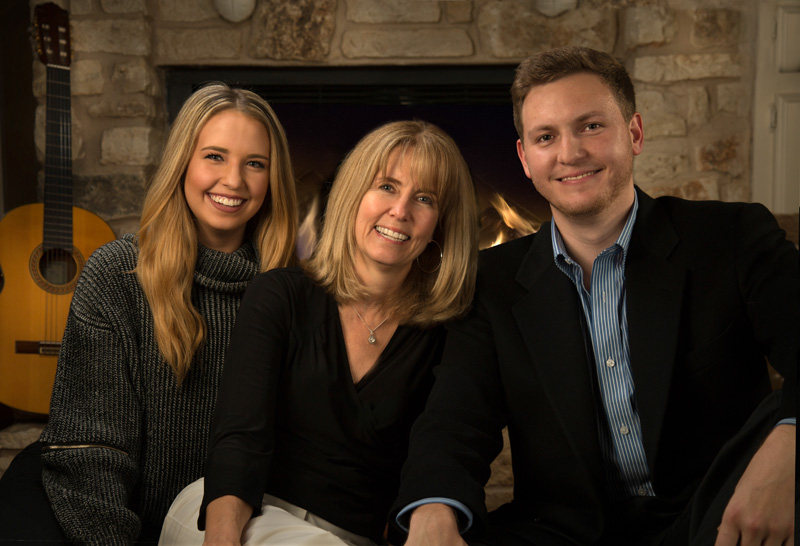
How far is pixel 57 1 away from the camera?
172 cm

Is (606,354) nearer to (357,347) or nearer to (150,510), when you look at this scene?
(357,347)

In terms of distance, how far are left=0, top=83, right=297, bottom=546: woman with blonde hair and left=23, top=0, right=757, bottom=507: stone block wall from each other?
0.49 meters

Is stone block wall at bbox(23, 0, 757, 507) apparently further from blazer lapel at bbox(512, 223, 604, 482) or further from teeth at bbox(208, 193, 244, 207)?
blazer lapel at bbox(512, 223, 604, 482)

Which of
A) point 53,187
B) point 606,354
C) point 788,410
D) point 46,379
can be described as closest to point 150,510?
point 46,379

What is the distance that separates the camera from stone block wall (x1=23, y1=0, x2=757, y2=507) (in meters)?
1.76

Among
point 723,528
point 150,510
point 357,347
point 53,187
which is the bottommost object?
point 150,510

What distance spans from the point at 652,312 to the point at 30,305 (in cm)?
134

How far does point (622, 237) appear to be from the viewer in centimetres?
130

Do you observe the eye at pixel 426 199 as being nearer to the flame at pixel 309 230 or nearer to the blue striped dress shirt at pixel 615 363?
the blue striped dress shirt at pixel 615 363

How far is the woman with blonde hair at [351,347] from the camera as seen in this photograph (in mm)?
1208

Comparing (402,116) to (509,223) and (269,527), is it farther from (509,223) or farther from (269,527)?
(269,527)

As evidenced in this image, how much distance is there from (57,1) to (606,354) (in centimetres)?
155

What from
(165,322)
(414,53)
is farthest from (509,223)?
(165,322)

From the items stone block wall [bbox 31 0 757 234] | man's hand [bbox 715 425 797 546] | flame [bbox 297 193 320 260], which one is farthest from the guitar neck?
man's hand [bbox 715 425 797 546]
